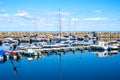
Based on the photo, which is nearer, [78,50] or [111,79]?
[111,79]

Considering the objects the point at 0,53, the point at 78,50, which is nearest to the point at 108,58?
the point at 78,50

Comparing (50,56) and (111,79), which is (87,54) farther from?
(111,79)

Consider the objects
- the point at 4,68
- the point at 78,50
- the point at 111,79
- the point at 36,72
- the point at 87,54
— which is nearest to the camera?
the point at 111,79

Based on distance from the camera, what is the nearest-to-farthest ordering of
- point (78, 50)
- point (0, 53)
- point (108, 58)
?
1. point (0, 53)
2. point (108, 58)
3. point (78, 50)

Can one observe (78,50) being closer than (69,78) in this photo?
No

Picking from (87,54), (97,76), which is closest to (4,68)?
(97,76)

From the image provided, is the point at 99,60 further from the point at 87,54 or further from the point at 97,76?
the point at 97,76
